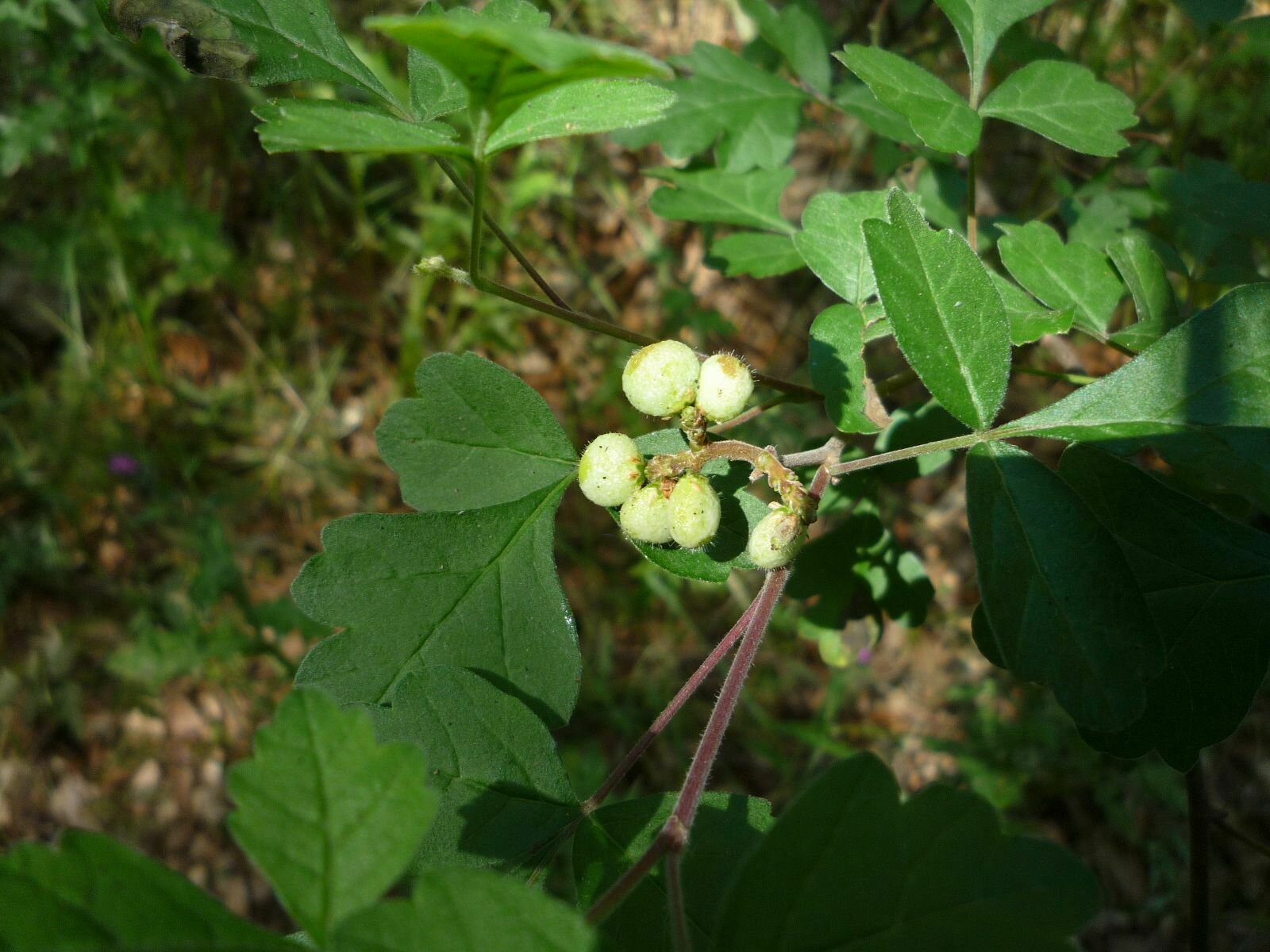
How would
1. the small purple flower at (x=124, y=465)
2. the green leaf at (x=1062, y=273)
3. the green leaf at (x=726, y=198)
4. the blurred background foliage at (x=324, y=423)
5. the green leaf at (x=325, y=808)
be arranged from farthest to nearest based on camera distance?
the small purple flower at (x=124, y=465) → the blurred background foliage at (x=324, y=423) → the green leaf at (x=726, y=198) → the green leaf at (x=1062, y=273) → the green leaf at (x=325, y=808)

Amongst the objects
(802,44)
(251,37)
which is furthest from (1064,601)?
(802,44)

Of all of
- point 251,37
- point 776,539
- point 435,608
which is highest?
point 251,37

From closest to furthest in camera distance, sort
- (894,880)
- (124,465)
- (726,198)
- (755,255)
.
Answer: (894,880) < (755,255) < (726,198) < (124,465)

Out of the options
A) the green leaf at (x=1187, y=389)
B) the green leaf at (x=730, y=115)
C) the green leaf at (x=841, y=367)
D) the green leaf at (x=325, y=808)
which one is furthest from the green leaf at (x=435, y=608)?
the green leaf at (x=730, y=115)

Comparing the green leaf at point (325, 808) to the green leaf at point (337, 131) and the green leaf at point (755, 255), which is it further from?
the green leaf at point (755, 255)

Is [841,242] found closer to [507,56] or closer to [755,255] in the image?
[755,255]

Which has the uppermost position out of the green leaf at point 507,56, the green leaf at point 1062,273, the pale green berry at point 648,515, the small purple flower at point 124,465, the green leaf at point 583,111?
the green leaf at point 507,56
